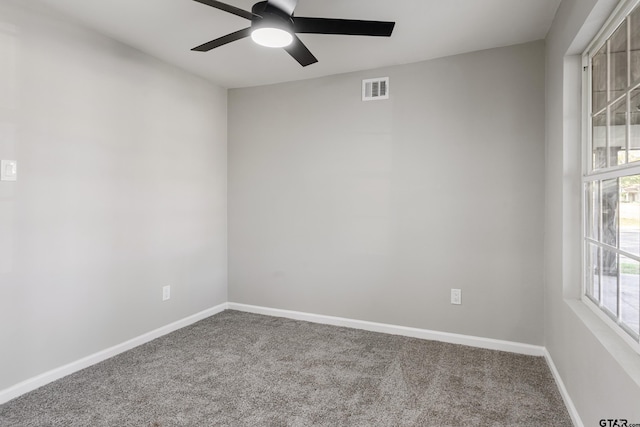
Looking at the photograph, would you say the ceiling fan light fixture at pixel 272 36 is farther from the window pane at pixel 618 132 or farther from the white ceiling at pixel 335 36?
the window pane at pixel 618 132

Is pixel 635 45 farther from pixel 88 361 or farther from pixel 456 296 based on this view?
pixel 88 361

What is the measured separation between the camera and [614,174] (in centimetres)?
166

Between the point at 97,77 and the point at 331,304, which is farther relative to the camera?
the point at 331,304

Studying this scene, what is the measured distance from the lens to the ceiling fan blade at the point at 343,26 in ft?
5.94

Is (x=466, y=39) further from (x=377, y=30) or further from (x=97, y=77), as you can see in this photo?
(x=97, y=77)

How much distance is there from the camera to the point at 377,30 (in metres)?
1.85

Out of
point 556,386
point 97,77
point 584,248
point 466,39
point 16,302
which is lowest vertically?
point 556,386

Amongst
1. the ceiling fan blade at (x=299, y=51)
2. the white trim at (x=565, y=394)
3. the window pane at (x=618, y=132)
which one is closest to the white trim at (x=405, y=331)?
the white trim at (x=565, y=394)

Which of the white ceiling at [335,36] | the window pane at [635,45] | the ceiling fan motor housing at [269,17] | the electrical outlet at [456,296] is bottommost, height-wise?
the electrical outlet at [456,296]

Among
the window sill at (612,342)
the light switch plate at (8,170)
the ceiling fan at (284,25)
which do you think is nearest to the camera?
the window sill at (612,342)

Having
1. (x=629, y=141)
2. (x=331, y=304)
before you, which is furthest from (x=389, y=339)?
(x=629, y=141)

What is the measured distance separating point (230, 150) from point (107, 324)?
203 centimetres

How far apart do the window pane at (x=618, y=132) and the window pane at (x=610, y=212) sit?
107 millimetres

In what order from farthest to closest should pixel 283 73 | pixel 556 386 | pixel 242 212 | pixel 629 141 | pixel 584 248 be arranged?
pixel 242 212 → pixel 283 73 → pixel 556 386 → pixel 584 248 → pixel 629 141
